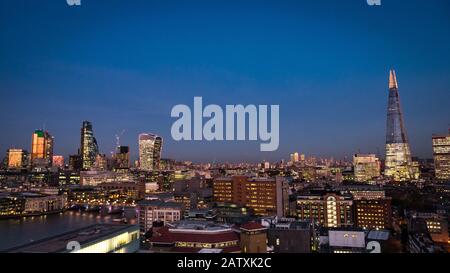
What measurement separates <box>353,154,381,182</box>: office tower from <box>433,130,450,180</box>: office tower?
17.5 ft

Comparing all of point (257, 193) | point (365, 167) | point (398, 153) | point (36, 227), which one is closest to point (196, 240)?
point (257, 193)

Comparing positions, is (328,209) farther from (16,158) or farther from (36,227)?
(16,158)

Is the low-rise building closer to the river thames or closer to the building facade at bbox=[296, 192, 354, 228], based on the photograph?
the river thames

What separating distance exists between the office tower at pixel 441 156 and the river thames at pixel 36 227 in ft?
31.8

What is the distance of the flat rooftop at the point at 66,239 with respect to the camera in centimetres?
275

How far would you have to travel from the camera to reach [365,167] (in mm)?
18047

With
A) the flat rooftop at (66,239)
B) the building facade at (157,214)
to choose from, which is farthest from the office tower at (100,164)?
the flat rooftop at (66,239)

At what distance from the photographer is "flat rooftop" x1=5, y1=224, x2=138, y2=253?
108 inches

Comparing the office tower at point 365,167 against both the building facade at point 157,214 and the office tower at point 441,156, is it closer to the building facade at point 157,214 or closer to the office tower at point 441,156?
the office tower at point 441,156

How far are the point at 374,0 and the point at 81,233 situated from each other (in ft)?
10.9

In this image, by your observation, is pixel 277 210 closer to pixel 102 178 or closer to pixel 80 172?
pixel 102 178

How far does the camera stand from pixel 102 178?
19641mm

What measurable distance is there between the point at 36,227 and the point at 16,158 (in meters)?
5.66

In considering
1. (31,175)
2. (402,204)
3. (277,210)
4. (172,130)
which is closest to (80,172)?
(31,175)
